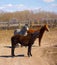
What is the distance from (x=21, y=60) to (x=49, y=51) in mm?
4558

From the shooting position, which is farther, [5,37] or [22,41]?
[5,37]

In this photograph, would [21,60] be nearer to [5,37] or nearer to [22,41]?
[22,41]

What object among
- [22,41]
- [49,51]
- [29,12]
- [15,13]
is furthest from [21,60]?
[29,12]

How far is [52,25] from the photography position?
4578 centimetres

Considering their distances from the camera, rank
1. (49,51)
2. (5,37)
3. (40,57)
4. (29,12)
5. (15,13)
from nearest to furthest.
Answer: (40,57) → (49,51) → (5,37) → (15,13) → (29,12)

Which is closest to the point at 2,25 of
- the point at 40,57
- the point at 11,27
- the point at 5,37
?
the point at 11,27

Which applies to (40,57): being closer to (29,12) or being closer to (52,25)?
(52,25)

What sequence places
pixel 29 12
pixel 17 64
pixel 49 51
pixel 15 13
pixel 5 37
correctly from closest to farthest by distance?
pixel 17 64
pixel 49 51
pixel 5 37
pixel 15 13
pixel 29 12

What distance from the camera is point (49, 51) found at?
22.4m

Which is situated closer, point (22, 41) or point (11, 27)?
point (22, 41)

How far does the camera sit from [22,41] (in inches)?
782

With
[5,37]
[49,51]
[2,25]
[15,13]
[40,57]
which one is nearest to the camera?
[40,57]

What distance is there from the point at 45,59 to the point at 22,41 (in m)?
2.04

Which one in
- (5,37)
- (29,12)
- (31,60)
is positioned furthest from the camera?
(29,12)
